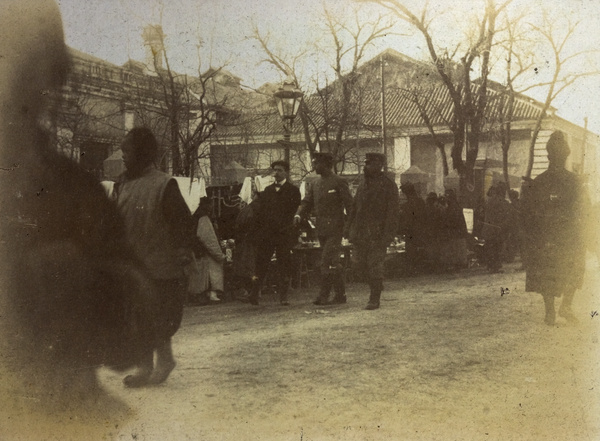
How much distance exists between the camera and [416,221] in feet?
39.8

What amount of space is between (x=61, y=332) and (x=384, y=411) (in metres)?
2.17

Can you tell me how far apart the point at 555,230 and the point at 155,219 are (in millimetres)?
3784

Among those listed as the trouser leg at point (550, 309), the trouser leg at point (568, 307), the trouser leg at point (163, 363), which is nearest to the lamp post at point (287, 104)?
the trouser leg at point (550, 309)

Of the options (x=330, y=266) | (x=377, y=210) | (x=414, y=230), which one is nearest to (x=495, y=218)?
(x=414, y=230)

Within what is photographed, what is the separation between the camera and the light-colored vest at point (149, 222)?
4488 millimetres

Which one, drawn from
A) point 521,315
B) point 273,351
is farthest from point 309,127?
point 273,351

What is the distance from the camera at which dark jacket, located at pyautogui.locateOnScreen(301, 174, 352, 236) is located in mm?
8016

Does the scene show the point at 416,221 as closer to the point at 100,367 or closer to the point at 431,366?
the point at 431,366

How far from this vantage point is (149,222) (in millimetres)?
4504

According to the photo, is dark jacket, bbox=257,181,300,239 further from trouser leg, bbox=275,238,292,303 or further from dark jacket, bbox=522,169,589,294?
dark jacket, bbox=522,169,589,294

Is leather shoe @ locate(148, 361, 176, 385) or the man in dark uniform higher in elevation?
the man in dark uniform

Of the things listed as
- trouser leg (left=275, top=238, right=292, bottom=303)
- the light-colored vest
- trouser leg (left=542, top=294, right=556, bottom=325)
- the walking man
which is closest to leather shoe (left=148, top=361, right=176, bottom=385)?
the walking man

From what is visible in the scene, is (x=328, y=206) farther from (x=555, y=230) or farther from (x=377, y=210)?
(x=555, y=230)

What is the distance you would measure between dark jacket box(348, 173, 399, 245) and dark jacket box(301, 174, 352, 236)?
Result: 17 cm
